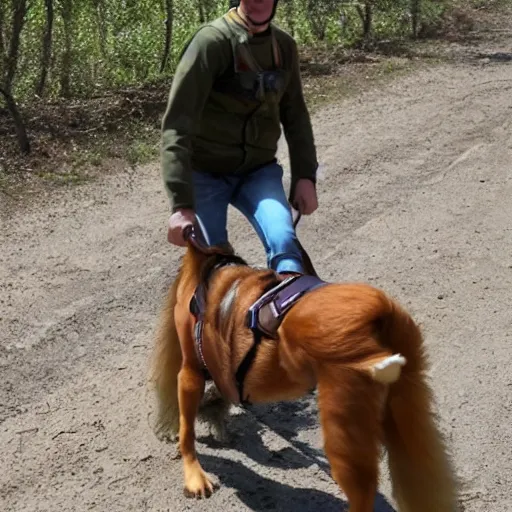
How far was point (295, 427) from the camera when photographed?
3.98 m

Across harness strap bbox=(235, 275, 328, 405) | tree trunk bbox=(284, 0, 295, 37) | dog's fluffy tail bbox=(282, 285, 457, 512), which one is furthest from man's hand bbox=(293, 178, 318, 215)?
tree trunk bbox=(284, 0, 295, 37)

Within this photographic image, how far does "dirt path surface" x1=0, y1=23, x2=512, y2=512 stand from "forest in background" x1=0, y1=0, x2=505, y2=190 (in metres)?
1.08

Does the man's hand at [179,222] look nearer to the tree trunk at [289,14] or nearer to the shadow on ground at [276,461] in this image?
the shadow on ground at [276,461]

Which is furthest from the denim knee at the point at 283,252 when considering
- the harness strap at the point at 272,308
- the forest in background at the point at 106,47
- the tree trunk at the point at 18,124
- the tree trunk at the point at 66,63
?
the tree trunk at the point at 66,63

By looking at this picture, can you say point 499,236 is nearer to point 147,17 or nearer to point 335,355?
point 335,355

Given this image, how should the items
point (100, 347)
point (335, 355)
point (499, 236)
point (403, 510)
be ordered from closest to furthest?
point (335, 355) < point (403, 510) < point (100, 347) < point (499, 236)

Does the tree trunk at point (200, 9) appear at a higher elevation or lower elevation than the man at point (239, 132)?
lower

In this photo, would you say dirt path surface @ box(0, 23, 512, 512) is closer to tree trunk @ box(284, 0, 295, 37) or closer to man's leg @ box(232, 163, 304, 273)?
man's leg @ box(232, 163, 304, 273)

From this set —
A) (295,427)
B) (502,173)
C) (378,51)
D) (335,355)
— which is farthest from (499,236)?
(378,51)

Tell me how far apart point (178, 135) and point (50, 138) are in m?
4.19

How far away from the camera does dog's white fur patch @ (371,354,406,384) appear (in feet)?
8.15

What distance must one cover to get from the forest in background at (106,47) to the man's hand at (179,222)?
3.77 metres

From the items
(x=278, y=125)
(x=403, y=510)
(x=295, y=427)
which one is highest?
(x=278, y=125)

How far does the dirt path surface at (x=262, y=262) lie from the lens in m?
3.63
